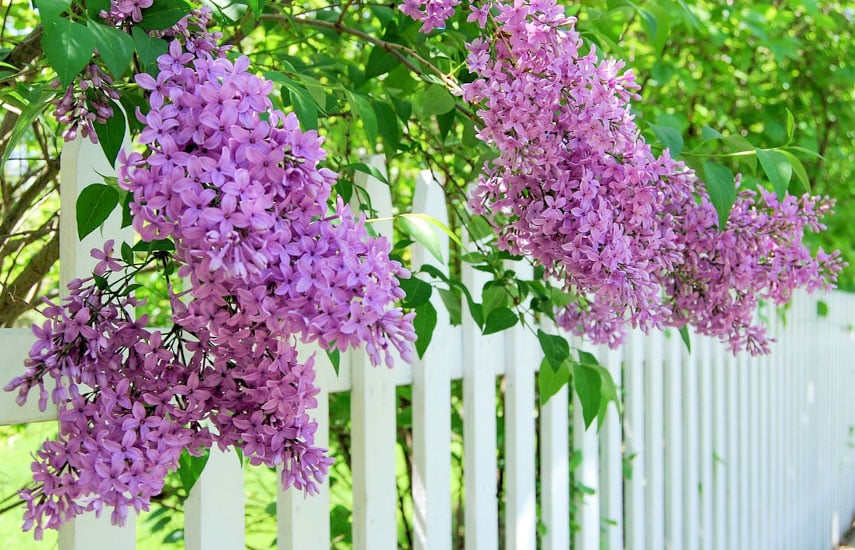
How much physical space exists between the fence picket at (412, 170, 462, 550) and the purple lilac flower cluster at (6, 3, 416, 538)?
90 centimetres

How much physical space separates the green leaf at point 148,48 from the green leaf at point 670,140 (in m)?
0.67

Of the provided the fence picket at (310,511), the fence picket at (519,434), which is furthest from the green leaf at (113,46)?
the fence picket at (519,434)

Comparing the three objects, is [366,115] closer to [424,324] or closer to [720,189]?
[424,324]

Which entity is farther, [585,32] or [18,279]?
[18,279]

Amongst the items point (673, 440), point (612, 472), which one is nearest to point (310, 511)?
point (612, 472)

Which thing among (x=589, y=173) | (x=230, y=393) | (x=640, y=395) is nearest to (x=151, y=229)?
(x=230, y=393)

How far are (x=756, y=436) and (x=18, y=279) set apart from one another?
2883mm

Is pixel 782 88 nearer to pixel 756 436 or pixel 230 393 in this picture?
pixel 756 436

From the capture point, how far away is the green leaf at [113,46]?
2.60ft

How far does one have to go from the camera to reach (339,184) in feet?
3.86

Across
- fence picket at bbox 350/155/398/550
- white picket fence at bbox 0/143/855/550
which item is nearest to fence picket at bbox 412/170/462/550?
white picket fence at bbox 0/143/855/550

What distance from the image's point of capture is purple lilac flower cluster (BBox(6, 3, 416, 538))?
65 centimetres

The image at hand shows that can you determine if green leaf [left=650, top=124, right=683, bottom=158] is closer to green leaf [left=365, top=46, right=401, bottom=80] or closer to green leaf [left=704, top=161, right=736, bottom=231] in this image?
green leaf [left=704, top=161, right=736, bottom=231]

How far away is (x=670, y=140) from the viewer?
4.06 feet
